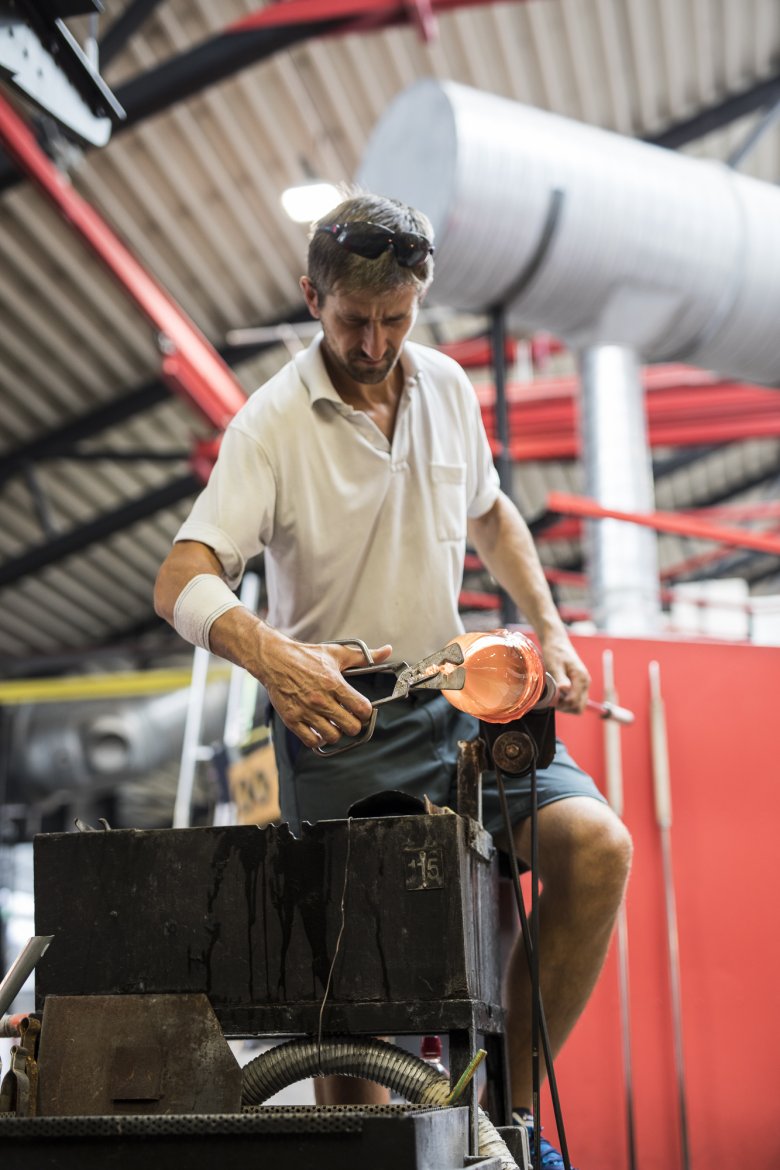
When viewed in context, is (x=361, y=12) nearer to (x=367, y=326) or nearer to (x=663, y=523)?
(x=663, y=523)

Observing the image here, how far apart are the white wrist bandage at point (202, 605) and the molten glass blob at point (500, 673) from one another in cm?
31

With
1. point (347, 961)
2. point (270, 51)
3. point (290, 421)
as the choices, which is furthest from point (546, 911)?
point (270, 51)

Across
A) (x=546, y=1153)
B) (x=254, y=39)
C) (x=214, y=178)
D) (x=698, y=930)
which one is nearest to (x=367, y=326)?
(x=546, y=1153)

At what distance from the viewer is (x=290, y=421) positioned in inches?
74.4

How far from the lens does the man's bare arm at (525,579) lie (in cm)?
196

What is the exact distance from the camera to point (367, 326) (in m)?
1.85

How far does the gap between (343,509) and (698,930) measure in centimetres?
125

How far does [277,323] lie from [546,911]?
7.24 metres

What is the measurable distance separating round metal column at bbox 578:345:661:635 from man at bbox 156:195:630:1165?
2.33 meters

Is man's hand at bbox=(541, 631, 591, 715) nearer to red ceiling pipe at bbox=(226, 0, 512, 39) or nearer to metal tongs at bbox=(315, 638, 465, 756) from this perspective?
metal tongs at bbox=(315, 638, 465, 756)

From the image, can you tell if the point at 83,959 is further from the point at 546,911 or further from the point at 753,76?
the point at 753,76

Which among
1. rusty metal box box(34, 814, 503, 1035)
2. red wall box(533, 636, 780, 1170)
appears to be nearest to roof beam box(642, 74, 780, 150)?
red wall box(533, 636, 780, 1170)

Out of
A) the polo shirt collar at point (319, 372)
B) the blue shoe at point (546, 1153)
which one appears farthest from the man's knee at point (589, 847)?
the polo shirt collar at point (319, 372)

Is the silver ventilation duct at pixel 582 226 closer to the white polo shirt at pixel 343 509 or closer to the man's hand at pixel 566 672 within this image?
the white polo shirt at pixel 343 509
